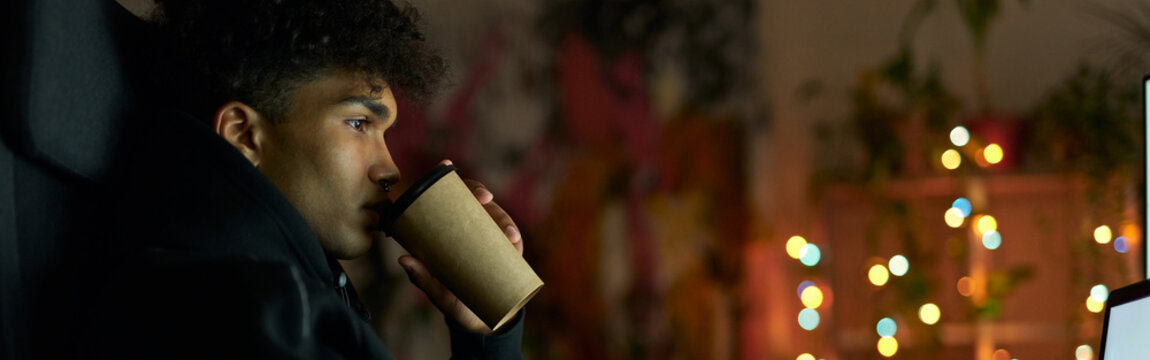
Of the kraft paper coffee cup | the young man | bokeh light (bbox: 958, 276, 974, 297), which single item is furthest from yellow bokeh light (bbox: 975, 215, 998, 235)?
the kraft paper coffee cup

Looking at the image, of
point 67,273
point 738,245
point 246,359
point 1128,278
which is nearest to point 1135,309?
point 246,359

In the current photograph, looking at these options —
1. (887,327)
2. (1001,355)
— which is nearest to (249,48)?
(887,327)

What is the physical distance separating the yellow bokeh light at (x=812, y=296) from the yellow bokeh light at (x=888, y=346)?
21 cm

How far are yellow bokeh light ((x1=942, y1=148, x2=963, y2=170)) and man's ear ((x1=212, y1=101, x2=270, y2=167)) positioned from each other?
1.92m

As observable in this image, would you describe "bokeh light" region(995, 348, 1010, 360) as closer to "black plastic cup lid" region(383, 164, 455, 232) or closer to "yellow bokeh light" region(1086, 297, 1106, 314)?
"yellow bokeh light" region(1086, 297, 1106, 314)

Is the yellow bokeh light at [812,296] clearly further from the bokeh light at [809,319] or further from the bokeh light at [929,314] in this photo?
the bokeh light at [929,314]

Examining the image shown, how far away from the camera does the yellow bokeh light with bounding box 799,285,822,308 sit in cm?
258

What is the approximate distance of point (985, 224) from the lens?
234 cm

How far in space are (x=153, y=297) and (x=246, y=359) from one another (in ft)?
0.26

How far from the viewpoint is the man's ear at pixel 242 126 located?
798mm

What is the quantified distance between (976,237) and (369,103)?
1970mm

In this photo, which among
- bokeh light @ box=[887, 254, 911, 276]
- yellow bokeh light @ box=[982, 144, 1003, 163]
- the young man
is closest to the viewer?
the young man

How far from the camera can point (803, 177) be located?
2.77 metres

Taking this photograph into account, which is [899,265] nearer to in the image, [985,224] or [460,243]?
[985,224]
